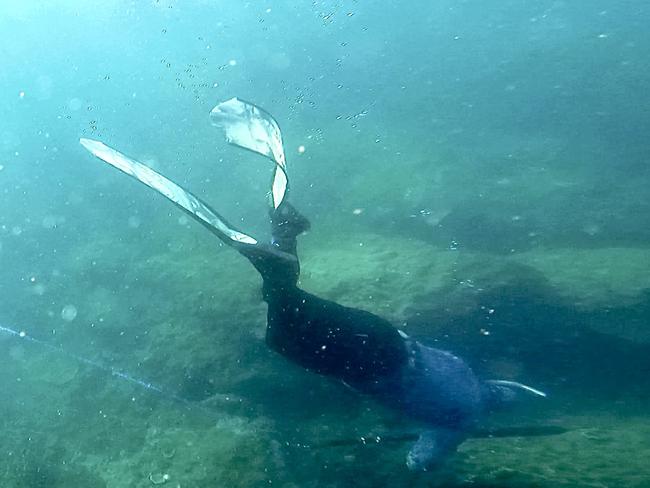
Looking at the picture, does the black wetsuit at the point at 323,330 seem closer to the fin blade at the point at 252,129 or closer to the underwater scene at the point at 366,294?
the underwater scene at the point at 366,294

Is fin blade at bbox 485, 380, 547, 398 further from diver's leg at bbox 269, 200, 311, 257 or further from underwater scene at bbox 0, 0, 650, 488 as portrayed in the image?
diver's leg at bbox 269, 200, 311, 257

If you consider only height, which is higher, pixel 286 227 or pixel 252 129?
pixel 252 129

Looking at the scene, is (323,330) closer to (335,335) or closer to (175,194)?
(335,335)

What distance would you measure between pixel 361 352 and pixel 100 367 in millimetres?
4412

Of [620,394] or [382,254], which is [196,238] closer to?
[382,254]

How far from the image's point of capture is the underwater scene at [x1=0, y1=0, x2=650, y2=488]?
134 inches

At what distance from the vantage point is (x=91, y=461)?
171 inches

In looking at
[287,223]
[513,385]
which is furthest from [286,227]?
[513,385]

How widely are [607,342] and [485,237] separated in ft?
8.35

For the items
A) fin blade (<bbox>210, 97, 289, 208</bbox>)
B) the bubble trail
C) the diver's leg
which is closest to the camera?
the diver's leg

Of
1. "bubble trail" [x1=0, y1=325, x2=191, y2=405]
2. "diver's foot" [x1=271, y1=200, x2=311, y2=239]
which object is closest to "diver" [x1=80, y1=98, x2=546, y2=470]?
"diver's foot" [x1=271, y1=200, x2=311, y2=239]

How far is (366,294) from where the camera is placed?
569 cm

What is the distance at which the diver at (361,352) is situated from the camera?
3.26 meters

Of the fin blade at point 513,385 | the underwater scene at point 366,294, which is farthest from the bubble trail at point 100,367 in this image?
the fin blade at point 513,385
